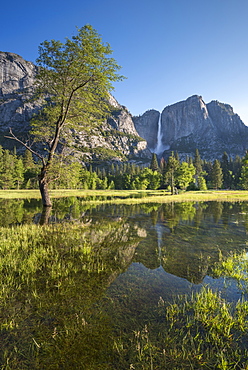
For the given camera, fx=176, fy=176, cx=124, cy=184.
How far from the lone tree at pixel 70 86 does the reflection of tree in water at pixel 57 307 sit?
12986 millimetres

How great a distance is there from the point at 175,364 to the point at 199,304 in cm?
185

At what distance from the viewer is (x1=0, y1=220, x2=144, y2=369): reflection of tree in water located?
2.87m

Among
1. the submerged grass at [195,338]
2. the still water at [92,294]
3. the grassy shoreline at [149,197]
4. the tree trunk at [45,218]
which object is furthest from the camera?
the grassy shoreline at [149,197]

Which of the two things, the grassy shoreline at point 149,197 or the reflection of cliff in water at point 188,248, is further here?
the grassy shoreline at point 149,197

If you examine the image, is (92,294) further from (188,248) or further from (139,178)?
(139,178)

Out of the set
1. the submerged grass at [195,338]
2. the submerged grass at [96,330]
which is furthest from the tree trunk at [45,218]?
the submerged grass at [195,338]

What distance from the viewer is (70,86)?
57.9 ft

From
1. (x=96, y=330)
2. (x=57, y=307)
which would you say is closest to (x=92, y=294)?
(x=57, y=307)

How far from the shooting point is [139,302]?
444cm

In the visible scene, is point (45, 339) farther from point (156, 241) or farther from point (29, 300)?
point (156, 241)

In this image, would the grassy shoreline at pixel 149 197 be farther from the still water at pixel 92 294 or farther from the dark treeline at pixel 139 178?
the still water at pixel 92 294

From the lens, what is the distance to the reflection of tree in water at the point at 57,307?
2875mm

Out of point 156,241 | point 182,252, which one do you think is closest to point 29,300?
point 182,252

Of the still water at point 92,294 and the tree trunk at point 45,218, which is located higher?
the still water at point 92,294
